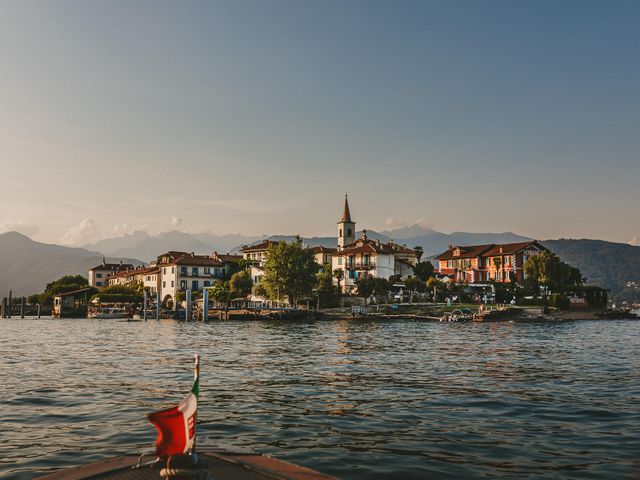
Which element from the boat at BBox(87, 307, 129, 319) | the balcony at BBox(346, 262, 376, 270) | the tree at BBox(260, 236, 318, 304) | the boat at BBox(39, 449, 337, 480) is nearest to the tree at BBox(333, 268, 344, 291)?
the balcony at BBox(346, 262, 376, 270)

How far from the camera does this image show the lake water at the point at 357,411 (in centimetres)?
1269

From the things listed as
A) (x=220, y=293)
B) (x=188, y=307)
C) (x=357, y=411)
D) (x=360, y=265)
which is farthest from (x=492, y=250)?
(x=357, y=411)

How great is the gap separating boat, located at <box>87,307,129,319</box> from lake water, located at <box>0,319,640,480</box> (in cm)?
8107

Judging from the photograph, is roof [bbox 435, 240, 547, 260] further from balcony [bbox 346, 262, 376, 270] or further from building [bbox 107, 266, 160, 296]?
building [bbox 107, 266, 160, 296]

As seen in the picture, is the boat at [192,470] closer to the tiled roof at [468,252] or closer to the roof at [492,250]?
the roof at [492,250]

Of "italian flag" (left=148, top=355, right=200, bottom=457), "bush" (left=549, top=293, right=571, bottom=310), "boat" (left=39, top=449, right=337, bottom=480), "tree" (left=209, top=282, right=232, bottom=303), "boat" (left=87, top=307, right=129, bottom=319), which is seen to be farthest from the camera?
"tree" (left=209, top=282, right=232, bottom=303)

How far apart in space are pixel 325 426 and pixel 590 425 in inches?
292

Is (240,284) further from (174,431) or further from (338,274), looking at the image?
(174,431)

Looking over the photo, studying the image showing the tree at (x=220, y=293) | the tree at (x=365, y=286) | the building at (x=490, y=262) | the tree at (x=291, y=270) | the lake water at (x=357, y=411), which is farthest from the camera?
the building at (x=490, y=262)

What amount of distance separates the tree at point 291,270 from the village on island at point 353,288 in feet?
0.62

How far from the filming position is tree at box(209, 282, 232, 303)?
12131cm

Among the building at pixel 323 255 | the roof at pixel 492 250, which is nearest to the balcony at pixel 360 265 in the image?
the building at pixel 323 255

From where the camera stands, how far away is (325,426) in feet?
51.7

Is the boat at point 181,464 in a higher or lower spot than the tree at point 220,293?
lower
